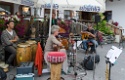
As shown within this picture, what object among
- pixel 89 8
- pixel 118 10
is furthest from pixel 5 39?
pixel 118 10

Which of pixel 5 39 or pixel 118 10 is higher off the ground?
pixel 118 10

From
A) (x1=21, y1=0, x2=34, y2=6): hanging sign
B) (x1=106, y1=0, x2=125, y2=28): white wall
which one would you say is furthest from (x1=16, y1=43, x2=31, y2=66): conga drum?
(x1=106, y1=0, x2=125, y2=28): white wall

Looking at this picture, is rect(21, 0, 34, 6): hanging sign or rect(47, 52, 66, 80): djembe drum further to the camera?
rect(21, 0, 34, 6): hanging sign

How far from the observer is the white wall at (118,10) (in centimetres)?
1431

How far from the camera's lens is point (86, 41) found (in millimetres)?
8539

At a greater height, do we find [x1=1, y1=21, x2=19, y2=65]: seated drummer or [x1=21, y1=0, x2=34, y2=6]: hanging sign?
[x1=21, y1=0, x2=34, y2=6]: hanging sign

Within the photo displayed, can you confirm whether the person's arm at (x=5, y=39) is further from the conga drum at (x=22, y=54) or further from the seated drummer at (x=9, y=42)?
the conga drum at (x=22, y=54)

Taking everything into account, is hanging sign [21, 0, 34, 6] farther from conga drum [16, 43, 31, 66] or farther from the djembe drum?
the djembe drum

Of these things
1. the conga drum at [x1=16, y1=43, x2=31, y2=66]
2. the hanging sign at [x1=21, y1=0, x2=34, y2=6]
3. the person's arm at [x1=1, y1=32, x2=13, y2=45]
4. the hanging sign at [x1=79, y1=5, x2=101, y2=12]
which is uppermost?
the hanging sign at [x1=21, y1=0, x2=34, y2=6]

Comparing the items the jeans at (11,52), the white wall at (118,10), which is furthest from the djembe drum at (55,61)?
the white wall at (118,10)

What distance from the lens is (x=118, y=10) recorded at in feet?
47.9

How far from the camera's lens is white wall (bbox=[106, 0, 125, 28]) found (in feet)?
46.9

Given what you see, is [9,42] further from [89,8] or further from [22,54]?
[89,8]

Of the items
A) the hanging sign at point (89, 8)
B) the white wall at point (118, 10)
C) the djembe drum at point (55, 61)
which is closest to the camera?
the djembe drum at point (55, 61)
